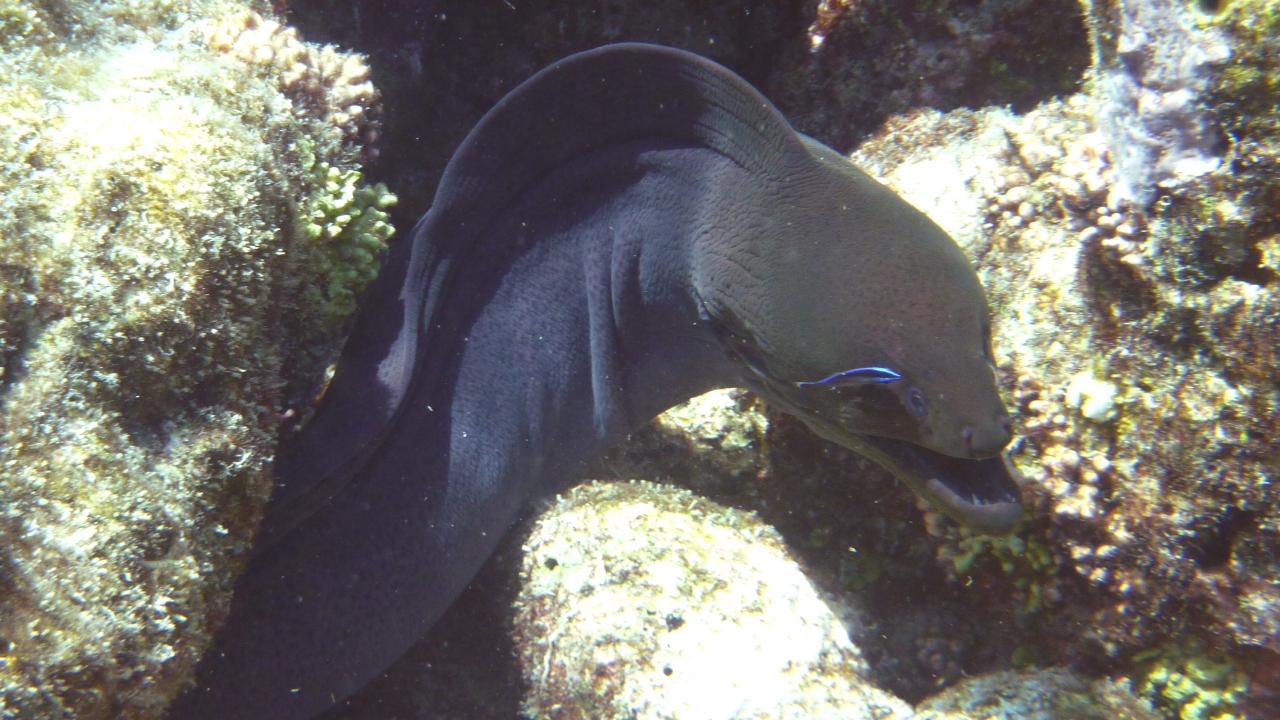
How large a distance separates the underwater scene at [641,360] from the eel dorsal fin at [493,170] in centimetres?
2

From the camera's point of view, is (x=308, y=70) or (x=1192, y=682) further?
(x=308, y=70)

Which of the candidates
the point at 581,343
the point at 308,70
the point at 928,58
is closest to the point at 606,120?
the point at 581,343

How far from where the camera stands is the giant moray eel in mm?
2135

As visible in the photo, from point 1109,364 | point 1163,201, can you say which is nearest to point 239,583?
point 1109,364

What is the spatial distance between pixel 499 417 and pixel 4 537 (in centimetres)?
159

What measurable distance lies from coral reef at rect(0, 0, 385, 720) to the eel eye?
203 centimetres

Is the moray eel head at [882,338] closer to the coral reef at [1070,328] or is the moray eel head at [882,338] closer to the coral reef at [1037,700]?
the coral reef at [1070,328]

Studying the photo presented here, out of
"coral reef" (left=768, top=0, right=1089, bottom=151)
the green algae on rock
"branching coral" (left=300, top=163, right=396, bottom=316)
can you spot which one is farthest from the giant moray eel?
"coral reef" (left=768, top=0, right=1089, bottom=151)

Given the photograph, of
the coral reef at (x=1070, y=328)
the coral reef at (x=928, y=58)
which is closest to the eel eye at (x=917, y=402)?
the coral reef at (x=1070, y=328)

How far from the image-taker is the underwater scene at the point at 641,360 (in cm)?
164

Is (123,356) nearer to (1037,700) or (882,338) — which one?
(882,338)

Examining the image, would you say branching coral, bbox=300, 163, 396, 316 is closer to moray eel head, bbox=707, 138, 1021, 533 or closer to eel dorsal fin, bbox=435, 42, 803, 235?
eel dorsal fin, bbox=435, 42, 803, 235

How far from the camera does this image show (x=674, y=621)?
232cm

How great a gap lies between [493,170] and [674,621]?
1957 mm
